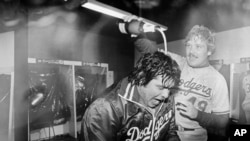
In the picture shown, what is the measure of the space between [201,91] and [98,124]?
818 millimetres

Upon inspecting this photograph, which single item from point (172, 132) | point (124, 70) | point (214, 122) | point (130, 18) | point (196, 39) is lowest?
point (172, 132)

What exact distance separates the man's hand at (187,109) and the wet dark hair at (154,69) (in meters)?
0.19

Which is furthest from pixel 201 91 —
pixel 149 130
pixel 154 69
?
pixel 149 130

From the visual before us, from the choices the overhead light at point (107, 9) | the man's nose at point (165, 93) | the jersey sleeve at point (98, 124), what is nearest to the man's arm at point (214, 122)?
the man's nose at point (165, 93)

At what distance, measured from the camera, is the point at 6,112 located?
125 centimetres

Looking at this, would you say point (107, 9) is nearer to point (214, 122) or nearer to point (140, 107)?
point (140, 107)

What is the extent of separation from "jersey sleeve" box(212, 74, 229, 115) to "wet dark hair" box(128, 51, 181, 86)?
0.31m

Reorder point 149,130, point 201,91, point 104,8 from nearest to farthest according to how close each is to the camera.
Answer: point 104,8, point 201,91, point 149,130

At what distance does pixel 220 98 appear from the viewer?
151cm

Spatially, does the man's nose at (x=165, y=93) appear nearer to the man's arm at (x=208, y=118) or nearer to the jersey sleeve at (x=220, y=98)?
the man's arm at (x=208, y=118)

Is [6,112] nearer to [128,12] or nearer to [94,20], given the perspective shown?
[94,20]

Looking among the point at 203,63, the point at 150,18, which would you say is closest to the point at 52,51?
the point at 150,18

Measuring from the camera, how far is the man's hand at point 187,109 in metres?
1.58

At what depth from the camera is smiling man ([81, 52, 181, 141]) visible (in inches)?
62.6
